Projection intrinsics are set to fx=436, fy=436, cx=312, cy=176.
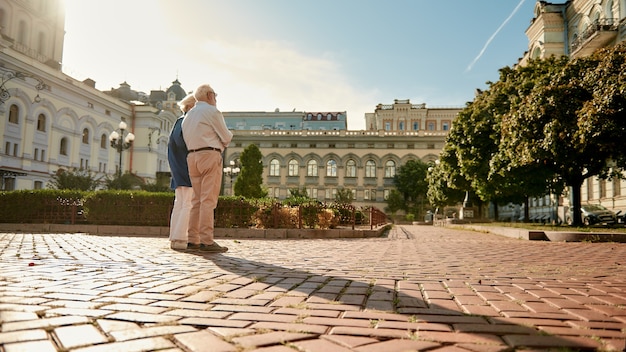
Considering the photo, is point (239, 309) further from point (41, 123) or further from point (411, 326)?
point (41, 123)

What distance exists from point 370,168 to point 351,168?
8.21ft

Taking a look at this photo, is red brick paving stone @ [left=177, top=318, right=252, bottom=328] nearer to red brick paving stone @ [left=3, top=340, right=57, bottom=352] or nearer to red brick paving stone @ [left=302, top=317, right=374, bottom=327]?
red brick paving stone @ [left=302, top=317, right=374, bottom=327]

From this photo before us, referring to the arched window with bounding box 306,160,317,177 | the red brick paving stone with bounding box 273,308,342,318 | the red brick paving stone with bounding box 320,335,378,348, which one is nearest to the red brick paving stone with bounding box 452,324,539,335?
the red brick paving stone with bounding box 320,335,378,348

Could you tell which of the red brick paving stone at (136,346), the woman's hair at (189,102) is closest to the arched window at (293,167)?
the woman's hair at (189,102)

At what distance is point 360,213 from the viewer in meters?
19.0

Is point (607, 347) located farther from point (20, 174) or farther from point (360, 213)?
point (20, 174)

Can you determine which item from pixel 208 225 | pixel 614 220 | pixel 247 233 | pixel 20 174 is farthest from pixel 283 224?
pixel 20 174

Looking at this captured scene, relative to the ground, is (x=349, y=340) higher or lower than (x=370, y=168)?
lower

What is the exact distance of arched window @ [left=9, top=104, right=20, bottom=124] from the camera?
103 feet

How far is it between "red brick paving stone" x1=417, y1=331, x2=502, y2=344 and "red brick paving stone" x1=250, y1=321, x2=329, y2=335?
1.62 feet

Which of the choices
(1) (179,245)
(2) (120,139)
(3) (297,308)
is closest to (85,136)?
(2) (120,139)

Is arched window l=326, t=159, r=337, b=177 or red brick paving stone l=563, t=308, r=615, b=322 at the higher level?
arched window l=326, t=159, r=337, b=177

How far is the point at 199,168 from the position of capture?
18.3 ft

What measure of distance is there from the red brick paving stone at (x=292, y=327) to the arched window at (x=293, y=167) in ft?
185
